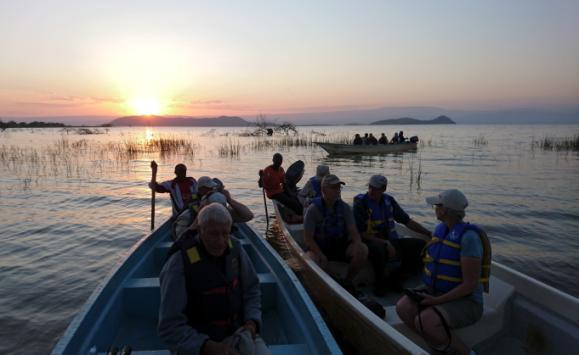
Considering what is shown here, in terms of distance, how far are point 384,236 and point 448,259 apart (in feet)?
6.66

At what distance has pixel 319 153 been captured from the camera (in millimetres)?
31078

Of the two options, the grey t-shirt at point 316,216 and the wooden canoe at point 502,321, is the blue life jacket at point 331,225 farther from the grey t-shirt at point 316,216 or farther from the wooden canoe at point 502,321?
the wooden canoe at point 502,321

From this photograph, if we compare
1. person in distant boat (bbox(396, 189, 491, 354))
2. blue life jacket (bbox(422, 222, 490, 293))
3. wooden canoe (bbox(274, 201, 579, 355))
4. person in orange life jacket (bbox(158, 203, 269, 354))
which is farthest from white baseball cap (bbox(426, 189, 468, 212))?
person in orange life jacket (bbox(158, 203, 269, 354))

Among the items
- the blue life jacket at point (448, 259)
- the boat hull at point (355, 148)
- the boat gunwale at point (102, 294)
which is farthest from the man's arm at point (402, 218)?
the boat hull at point (355, 148)

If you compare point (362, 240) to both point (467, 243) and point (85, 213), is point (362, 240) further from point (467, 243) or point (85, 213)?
point (85, 213)

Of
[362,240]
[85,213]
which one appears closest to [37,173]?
[85,213]

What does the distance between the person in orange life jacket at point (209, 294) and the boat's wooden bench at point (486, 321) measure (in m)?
1.76

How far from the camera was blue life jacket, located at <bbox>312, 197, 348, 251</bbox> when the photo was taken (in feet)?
17.2

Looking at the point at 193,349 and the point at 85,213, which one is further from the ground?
the point at 193,349

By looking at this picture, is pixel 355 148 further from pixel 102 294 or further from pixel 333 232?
pixel 102 294

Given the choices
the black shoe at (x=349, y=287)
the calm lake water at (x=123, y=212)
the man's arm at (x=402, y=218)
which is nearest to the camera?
the black shoe at (x=349, y=287)

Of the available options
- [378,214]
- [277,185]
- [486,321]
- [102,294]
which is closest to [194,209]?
[102,294]

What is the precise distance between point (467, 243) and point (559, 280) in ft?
17.7

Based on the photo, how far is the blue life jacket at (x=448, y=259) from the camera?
138 inches
